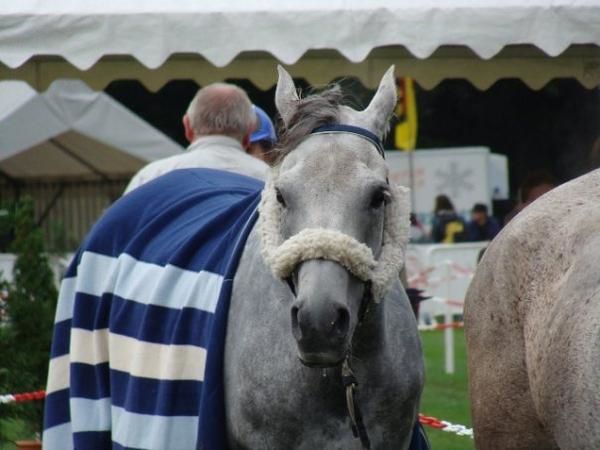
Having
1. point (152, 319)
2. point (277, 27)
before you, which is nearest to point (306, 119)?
point (152, 319)

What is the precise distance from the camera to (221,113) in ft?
20.3

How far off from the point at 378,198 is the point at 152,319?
1.29 meters

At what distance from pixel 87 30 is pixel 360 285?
357 centimetres

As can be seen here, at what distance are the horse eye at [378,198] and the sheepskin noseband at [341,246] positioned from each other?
0.10 metres

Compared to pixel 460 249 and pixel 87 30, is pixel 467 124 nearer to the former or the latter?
pixel 460 249

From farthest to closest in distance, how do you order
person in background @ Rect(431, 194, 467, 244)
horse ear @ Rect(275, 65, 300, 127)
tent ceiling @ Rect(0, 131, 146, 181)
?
tent ceiling @ Rect(0, 131, 146, 181)
person in background @ Rect(431, 194, 467, 244)
horse ear @ Rect(275, 65, 300, 127)

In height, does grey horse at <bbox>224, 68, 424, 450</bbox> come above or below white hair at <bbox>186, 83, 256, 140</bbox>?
below

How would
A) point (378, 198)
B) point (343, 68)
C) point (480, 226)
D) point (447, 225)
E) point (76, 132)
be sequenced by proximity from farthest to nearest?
point (76, 132)
point (447, 225)
point (480, 226)
point (343, 68)
point (378, 198)

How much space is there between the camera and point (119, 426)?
486 centimetres

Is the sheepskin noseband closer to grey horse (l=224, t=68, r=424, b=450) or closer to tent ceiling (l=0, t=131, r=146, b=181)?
grey horse (l=224, t=68, r=424, b=450)

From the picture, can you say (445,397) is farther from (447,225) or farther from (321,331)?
(447,225)

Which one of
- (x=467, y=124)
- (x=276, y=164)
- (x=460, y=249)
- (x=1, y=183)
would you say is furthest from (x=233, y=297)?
(x=467, y=124)

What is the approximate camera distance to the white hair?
6.20 m

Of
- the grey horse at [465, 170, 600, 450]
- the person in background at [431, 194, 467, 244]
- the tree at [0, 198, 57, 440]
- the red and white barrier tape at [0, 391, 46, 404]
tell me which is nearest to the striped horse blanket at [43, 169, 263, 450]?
the grey horse at [465, 170, 600, 450]
